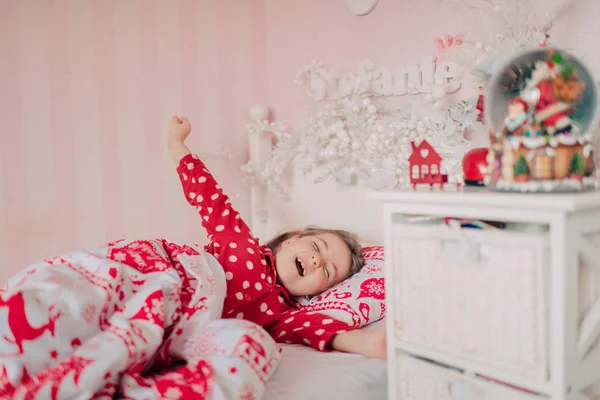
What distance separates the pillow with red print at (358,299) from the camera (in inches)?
46.4

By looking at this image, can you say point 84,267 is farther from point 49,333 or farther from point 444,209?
point 444,209

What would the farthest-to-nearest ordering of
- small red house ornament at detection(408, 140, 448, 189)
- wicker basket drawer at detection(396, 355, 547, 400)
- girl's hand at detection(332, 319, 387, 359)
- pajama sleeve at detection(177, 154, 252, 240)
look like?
pajama sleeve at detection(177, 154, 252, 240) < girl's hand at detection(332, 319, 387, 359) < small red house ornament at detection(408, 140, 448, 189) < wicker basket drawer at detection(396, 355, 547, 400)

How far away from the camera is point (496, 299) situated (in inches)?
30.9

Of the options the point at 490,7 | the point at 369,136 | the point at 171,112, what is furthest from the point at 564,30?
the point at 171,112

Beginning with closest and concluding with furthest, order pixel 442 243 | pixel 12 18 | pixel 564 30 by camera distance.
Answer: pixel 442 243 < pixel 564 30 < pixel 12 18

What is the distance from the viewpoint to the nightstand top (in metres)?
0.70

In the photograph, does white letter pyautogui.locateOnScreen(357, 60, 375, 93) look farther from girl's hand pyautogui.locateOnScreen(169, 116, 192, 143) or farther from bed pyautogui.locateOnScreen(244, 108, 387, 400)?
girl's hand pyautogui.locateOnScreen(169, 116, 192, 143)

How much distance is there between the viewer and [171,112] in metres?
1.71

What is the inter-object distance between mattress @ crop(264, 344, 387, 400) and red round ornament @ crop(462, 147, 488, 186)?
387 mm

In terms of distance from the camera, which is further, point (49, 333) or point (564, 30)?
point (564, 30)

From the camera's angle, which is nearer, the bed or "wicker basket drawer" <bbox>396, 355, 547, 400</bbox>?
"wicker basket drawer" <bbox>396, 355, 547, 400</bbox>

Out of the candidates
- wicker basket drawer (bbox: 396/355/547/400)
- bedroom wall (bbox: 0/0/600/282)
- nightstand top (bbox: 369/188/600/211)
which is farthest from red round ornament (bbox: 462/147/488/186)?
bedroom wall (bbox: 0/0/600/282)

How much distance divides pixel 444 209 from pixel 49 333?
620mm

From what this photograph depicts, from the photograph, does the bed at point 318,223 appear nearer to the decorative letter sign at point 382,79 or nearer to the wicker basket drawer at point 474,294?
the wicker basket drawer at point 474,294
